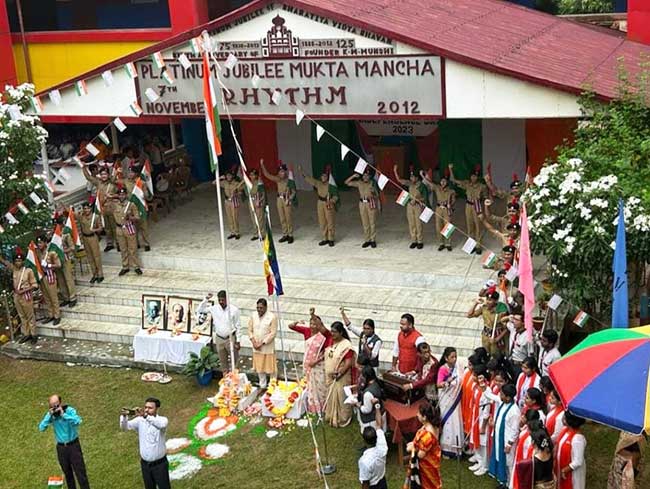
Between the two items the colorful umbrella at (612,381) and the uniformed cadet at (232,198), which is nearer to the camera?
the colorful umbrella at (612,381)

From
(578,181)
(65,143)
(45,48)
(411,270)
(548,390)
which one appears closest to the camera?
(548,390)

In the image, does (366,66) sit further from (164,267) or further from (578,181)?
(164,267)

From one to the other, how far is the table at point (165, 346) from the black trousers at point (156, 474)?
A: 345 cm

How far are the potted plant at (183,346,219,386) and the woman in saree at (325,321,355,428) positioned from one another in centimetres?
206

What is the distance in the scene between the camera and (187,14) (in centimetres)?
1927

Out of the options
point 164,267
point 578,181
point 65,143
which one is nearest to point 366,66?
point 578,181

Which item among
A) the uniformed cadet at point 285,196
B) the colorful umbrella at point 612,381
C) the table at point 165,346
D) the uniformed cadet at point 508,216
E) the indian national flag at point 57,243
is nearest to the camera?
the colorful umbrella at point 612,381

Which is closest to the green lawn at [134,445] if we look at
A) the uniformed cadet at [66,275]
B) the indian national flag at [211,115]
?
the uniformed cadet at [66,275]

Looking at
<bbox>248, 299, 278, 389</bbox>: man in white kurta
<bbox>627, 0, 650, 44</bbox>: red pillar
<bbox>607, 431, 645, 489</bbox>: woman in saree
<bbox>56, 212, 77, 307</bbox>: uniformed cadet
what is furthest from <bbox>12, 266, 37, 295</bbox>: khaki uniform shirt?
<bbox>627, 0, 650, 44</bbox>: red pillar

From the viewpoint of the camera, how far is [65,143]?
935 inches

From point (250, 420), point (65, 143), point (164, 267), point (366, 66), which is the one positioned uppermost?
point (366, 66)

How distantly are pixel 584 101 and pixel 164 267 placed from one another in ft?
25.9

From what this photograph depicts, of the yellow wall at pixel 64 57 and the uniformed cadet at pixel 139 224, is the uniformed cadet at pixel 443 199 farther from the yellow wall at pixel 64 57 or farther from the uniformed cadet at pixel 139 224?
the yellow wall at pixel 64 57

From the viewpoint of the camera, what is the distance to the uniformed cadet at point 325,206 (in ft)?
52.1
